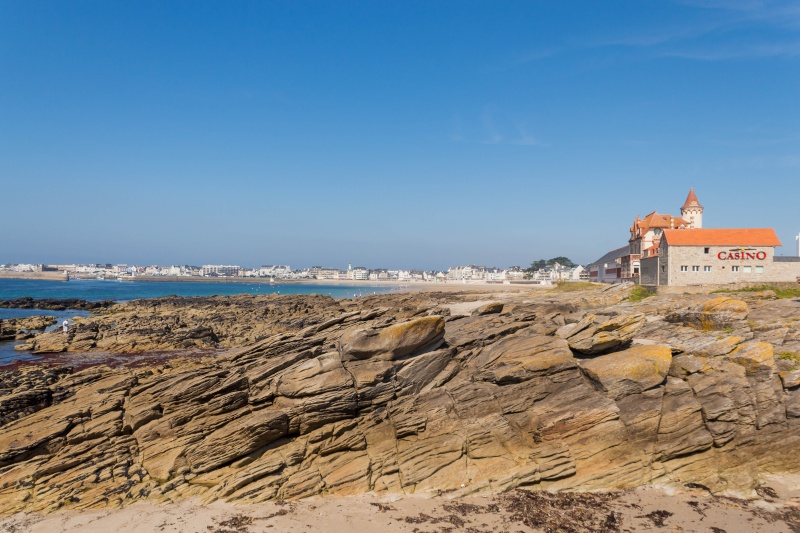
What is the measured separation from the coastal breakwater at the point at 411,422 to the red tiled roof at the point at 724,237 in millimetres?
37889

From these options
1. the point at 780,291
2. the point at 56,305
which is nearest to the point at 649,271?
the point at 780,291

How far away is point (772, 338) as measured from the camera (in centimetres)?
2081

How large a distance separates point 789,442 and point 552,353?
28.3ft

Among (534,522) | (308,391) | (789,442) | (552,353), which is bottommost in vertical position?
(534,522)

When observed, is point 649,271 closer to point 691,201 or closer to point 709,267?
point 709,267

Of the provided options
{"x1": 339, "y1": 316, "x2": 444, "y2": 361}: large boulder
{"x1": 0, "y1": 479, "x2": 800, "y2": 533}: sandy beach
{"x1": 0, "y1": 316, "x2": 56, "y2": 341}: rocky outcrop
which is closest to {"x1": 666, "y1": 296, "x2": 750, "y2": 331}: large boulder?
{"x1": 0, "y1": 479, "x2": 800, "y2": 533}: sandy beach

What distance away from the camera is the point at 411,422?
54.2 ft

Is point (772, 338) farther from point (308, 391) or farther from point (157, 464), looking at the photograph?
point (157, 464)

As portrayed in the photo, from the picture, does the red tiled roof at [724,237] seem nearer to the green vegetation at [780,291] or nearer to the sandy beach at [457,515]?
the green vegetation at [780,291]

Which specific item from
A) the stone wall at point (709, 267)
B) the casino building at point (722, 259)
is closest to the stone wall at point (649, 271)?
the casino building at point (722, 259)

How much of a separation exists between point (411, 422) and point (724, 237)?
5278cm

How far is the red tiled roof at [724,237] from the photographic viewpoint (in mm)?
51844

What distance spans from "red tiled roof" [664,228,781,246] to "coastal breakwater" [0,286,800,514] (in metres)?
37.9

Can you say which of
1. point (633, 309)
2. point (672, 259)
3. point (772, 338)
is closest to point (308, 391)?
point (772, 338)
